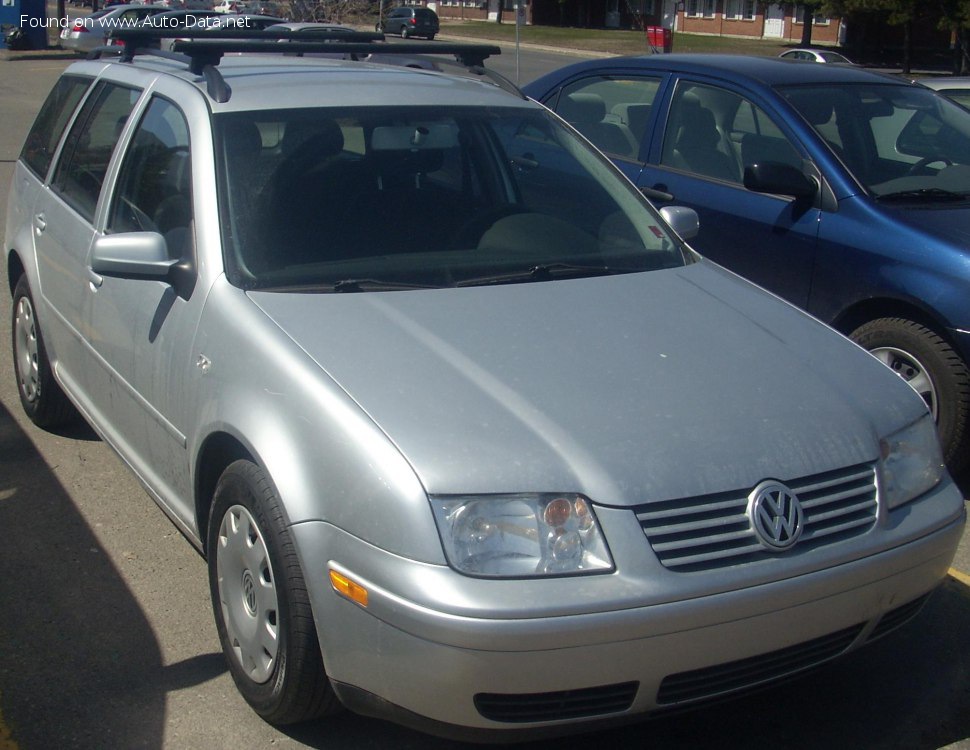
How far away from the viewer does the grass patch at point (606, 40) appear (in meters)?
46.6

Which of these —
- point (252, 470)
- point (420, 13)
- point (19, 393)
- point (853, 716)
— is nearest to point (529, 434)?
point (252, 470)

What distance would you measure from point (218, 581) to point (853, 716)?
1.88 m

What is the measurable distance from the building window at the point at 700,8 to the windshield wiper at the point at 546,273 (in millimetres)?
60868

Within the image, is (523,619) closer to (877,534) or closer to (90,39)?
(877,534)

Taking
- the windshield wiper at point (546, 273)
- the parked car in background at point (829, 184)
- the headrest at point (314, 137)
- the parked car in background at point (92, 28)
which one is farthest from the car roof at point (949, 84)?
the parked car in background at point (92, 28)

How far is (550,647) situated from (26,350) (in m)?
3.81

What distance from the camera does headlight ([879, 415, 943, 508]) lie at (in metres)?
3.15

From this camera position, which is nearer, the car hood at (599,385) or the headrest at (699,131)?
the car hood at (599,385)

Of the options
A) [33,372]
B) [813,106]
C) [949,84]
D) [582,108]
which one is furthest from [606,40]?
[33,372]

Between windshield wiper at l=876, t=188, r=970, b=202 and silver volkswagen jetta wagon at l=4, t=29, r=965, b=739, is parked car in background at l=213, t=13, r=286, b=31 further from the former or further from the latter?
silver volkswagen jetta wagon at l=4, t=29, r=965, b=739

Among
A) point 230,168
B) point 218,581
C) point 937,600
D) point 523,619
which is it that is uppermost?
point 230,168

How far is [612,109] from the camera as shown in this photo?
6.97m

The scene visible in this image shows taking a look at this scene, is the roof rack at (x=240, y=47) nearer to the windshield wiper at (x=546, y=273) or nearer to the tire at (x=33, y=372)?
the windshield wiper at (x=546, y=273)

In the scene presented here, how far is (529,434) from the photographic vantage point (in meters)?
2.88
